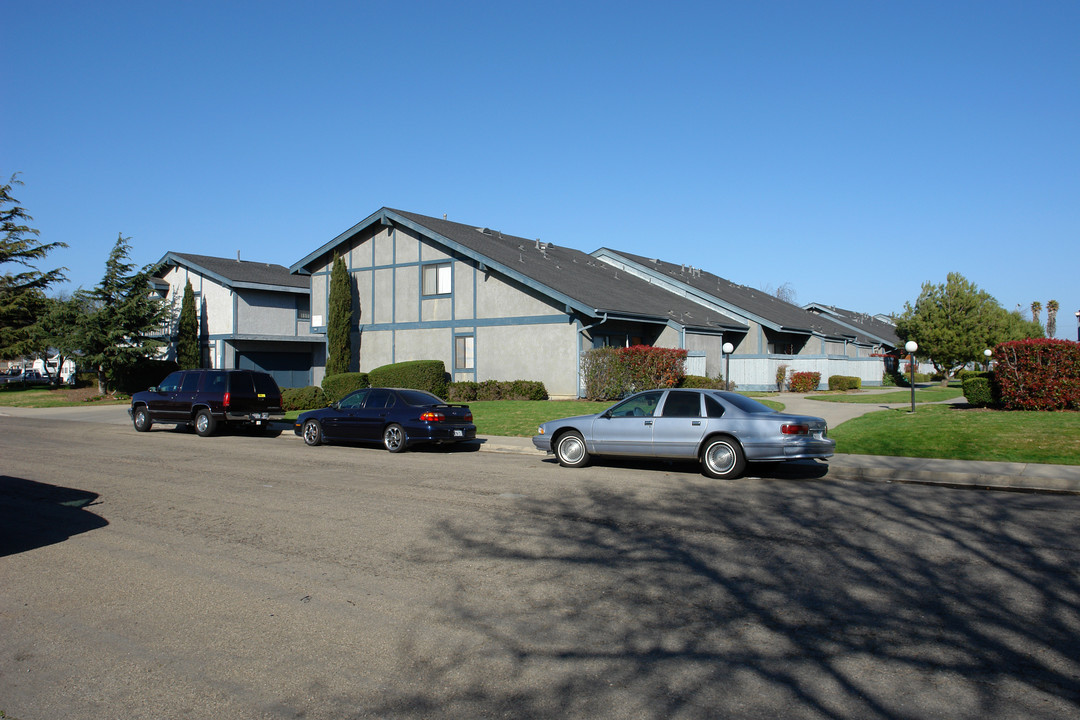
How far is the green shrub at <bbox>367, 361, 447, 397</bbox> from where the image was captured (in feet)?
95.7

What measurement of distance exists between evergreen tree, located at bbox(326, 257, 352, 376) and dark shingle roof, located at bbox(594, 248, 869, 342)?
16588 millimetres

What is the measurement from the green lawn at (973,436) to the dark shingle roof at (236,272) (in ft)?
93.9

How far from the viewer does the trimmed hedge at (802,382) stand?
121 feet

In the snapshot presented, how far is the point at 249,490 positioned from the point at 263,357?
30.8 meters

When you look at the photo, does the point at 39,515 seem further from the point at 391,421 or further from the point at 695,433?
the point at 695,433

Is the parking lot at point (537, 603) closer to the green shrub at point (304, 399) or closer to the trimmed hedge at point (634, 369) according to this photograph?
the trimmed hedge at point (634, 369)

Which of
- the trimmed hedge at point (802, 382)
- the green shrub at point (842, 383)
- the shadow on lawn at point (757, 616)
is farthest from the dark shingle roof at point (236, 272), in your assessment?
the shadow on lawn at point (757, 616)

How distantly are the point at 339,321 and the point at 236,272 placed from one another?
32.8ft

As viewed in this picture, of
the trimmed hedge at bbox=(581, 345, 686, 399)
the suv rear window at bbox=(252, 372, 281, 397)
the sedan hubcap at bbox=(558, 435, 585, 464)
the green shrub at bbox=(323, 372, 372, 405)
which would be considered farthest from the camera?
the green shrub at bbox=(323, 372, 372, 405)

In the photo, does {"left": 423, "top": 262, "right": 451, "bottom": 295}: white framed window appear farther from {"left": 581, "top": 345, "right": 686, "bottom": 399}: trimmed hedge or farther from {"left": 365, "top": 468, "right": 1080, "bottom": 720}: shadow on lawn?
{"left": 365, "top": 468, "right": 1080, "bottom": 720}: shadow on lawn

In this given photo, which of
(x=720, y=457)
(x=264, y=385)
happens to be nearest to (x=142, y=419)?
(x=264, y=385)

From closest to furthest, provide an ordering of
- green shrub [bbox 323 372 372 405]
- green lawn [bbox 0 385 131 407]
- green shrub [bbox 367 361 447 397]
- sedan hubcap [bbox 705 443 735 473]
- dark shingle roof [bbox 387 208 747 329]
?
1. sedan hubcap [bbox 705 443 735 473]
2. dark shingle roof [bbox 387 208 747 329]
3. green shrub [bbox 367 361 447 397]
4. green shrub [bbox 323 372 372 405]
5. green lawn [bbox 0 385 131 407]

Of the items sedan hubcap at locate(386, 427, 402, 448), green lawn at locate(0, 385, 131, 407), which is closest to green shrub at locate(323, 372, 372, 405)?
sedan hubcap at locate(386, 427, 402, 448)

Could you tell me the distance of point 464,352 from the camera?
3130 cm
